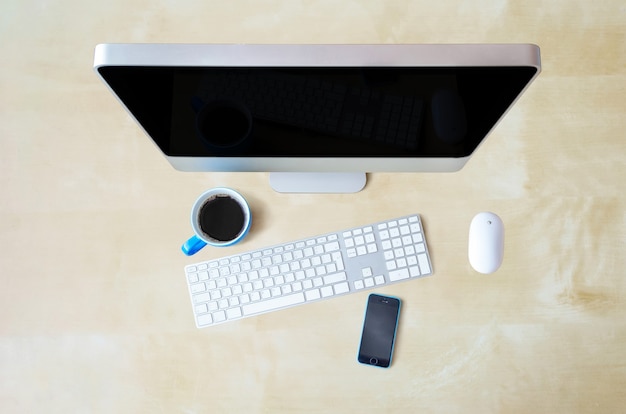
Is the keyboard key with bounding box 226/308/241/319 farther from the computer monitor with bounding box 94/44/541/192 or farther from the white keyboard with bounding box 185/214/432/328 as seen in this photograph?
the computer monitor with bounding box 94/44/541/192

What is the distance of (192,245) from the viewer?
32.5 inches

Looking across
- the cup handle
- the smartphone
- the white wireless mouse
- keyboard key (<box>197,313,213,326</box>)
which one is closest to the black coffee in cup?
the cup handle

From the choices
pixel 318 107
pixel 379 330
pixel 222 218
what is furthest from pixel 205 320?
pixel 318 107

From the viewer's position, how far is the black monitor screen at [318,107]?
59 centimetres

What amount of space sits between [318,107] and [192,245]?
1.09 feet

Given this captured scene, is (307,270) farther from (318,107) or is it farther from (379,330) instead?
(318,107)

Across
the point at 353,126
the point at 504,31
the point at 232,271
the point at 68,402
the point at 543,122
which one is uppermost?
the point at 504,31

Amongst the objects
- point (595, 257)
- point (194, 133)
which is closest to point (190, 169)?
point (194, 133)

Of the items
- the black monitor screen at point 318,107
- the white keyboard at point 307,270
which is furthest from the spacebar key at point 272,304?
the black monitor screen at point 318,107

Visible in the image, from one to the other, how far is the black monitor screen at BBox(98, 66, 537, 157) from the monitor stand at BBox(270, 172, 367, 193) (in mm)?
126

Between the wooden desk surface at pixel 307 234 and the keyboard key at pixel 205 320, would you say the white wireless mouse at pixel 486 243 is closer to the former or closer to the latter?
the wooden desk surface at pixel 307 234

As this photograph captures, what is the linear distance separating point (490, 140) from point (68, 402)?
85cm

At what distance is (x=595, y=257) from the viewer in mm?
864

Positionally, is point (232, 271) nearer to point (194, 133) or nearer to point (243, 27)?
point (194, 133)
